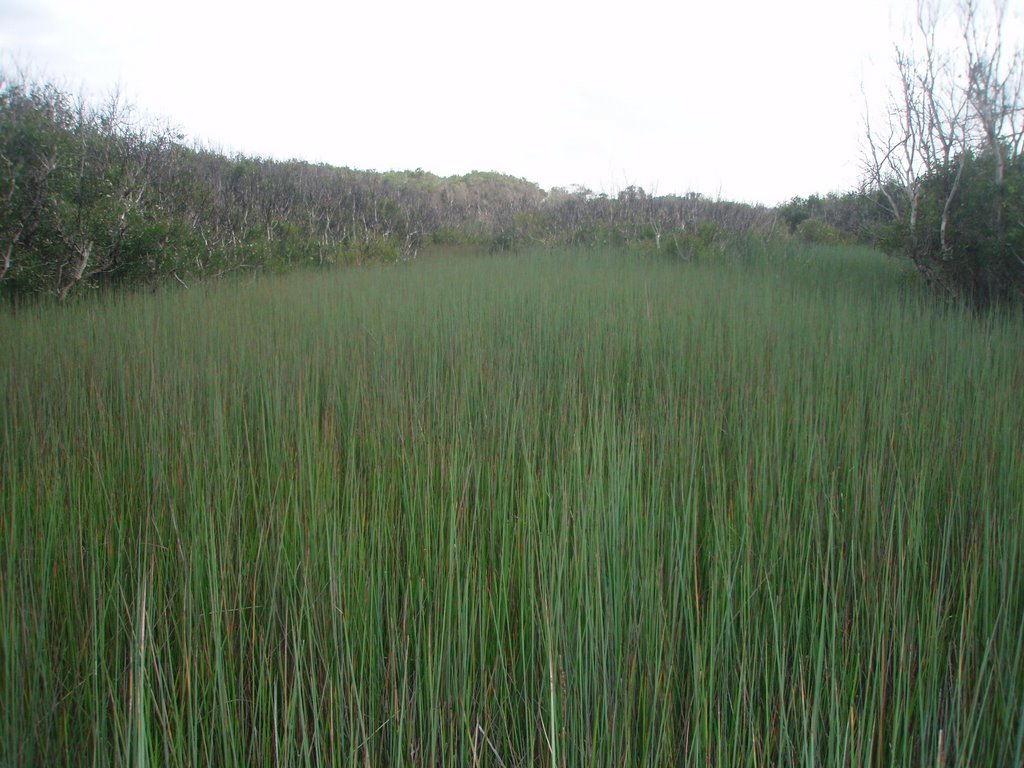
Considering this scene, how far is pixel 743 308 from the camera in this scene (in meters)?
5.05

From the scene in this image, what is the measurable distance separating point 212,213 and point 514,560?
11.0m

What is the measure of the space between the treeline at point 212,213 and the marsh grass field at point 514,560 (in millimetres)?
3015

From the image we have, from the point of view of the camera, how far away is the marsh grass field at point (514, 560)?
119 centimetres

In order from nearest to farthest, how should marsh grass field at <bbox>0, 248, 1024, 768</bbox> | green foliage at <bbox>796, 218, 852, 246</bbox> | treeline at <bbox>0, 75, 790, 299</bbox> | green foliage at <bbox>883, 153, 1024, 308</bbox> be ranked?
marsh grass field at <bbox>0, 248, 1024, 768</bbox>, green foliage at <bbox>883, 153, 1024, 308</bbox>, treeline at <bbox>0, 75, 790, 299</bbox>, green foliage at <bbox>796, 218, 852, 246</bbox>

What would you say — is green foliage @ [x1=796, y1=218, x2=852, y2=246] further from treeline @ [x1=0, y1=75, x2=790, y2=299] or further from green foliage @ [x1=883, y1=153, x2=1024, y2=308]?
green foliage @ [x1=883, y1=153, x2=1024, y2=308]

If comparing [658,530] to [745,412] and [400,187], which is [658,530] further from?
[400,187]

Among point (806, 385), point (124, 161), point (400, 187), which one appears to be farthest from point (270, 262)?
point (806, 385)

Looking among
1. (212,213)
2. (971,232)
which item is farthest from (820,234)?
(212,213)

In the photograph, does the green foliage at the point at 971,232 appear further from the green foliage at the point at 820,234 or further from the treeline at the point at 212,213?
the green foliage at the point at 820,234

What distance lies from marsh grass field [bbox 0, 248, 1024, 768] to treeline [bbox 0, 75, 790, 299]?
119 inches

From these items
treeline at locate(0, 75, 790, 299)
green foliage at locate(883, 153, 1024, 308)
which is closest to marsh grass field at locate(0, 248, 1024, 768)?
green foliage at locate(883, 153, 1024, 308)

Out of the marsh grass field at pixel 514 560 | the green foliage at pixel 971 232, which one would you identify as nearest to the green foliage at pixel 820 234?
the green foliage at pixel 971 232

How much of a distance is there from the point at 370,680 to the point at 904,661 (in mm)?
1064

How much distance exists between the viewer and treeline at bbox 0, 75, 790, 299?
5918 millimetres
